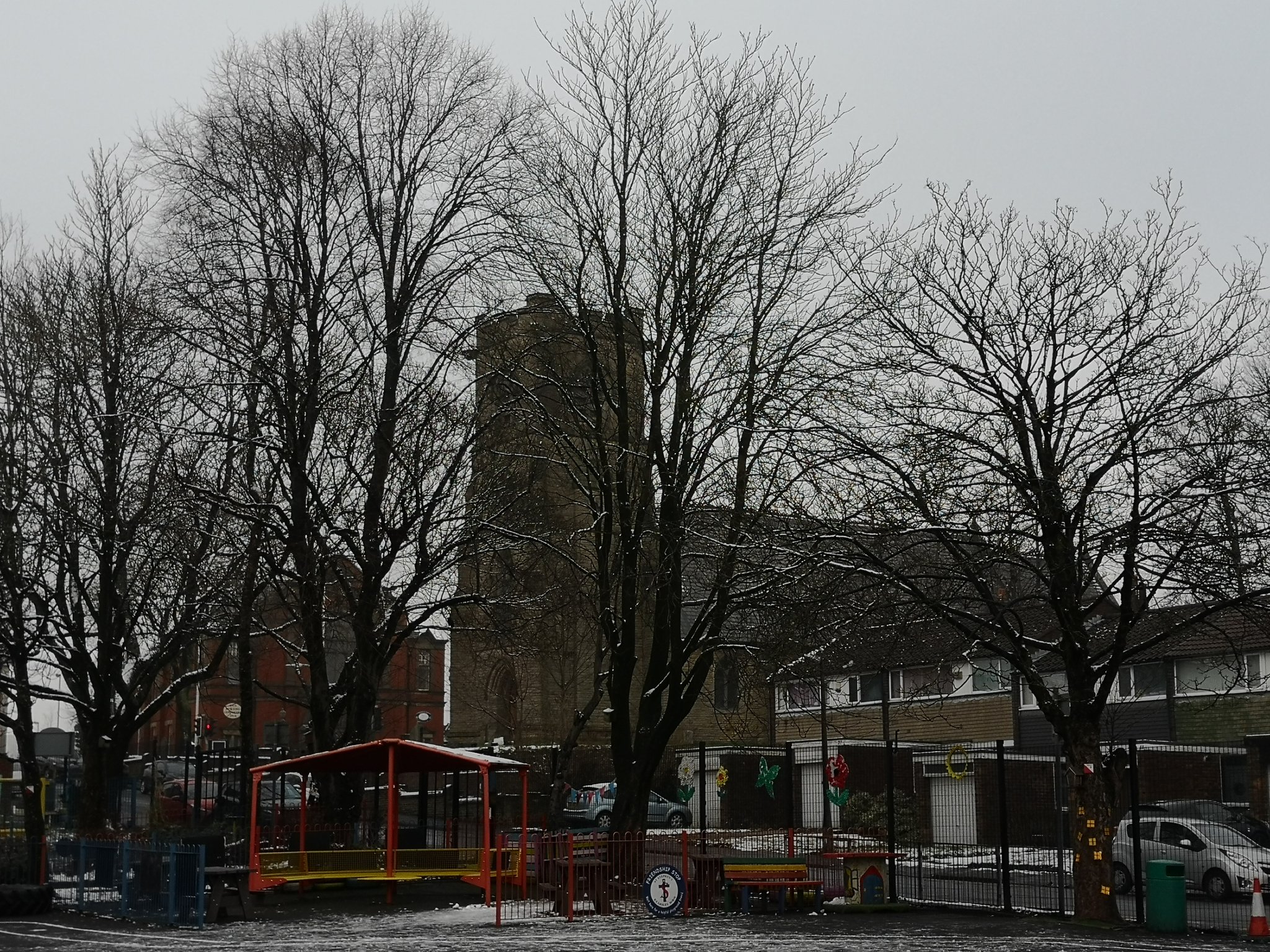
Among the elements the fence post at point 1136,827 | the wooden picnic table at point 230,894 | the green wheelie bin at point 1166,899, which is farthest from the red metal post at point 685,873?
the wooden picnic table at point 230,894

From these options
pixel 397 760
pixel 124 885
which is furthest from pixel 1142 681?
pixel 124 885

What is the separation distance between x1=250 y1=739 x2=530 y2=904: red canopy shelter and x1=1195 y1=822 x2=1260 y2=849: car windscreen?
1241cm

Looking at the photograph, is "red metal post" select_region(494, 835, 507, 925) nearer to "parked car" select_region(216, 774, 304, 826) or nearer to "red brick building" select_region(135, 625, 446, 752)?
"parked car" select_region(216, 774, 304, 826)

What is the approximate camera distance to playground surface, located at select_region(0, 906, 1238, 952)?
18.1 metres

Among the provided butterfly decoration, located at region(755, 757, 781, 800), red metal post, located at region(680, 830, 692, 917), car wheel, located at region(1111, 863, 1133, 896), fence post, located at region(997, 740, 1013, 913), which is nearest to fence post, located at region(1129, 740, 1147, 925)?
fence post, located at region(997, 740, 1013, 913)

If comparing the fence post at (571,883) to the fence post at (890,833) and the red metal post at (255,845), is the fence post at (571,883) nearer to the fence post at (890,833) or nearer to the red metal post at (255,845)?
the fence post at (890,833)

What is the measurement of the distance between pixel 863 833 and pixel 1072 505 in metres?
7.14

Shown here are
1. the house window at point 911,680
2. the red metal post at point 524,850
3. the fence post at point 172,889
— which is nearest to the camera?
the fence post at point 172,889

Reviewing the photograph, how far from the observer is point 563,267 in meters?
25.5

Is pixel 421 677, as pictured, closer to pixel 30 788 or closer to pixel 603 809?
pixel 603 809

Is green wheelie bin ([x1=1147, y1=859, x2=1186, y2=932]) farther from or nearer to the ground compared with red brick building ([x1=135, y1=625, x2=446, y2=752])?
nearer to the ground

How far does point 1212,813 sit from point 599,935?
1535cm

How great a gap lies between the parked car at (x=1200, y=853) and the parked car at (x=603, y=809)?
18529 mm

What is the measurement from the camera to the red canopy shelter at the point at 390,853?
25.0m
